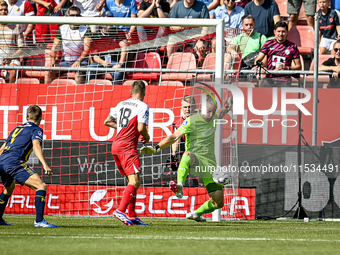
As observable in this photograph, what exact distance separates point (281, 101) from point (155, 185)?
8.88ft

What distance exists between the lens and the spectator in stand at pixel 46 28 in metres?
10.2

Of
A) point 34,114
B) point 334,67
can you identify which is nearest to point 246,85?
point 334,67

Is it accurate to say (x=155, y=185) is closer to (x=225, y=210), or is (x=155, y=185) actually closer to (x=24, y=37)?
(x=225, y=210)

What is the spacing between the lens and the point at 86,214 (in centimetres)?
945

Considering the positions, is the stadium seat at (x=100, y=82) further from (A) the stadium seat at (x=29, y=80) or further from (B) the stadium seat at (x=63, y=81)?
(A) the stadium seat at (x=29, y=80)

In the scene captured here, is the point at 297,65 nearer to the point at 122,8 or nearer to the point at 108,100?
the point at 108,100

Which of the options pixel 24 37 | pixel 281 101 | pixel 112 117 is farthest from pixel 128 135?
pixel 24 37

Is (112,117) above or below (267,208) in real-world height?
above

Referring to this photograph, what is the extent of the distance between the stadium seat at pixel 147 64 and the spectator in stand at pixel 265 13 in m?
2.74

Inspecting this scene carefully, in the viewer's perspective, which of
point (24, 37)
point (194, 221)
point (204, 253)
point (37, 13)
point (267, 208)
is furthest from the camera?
point (37, 13)

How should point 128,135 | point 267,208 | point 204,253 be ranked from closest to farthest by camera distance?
point 204,253
point 128,135
point 267,208

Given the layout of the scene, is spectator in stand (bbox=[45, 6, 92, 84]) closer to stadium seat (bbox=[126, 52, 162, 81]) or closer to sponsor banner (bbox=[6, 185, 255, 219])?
stadium seat (bbox=[126, 52, 162, 81])

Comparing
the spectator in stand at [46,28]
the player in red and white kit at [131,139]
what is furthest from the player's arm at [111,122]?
the spectator in stand at [46,28]

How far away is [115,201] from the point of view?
9.39 meters
